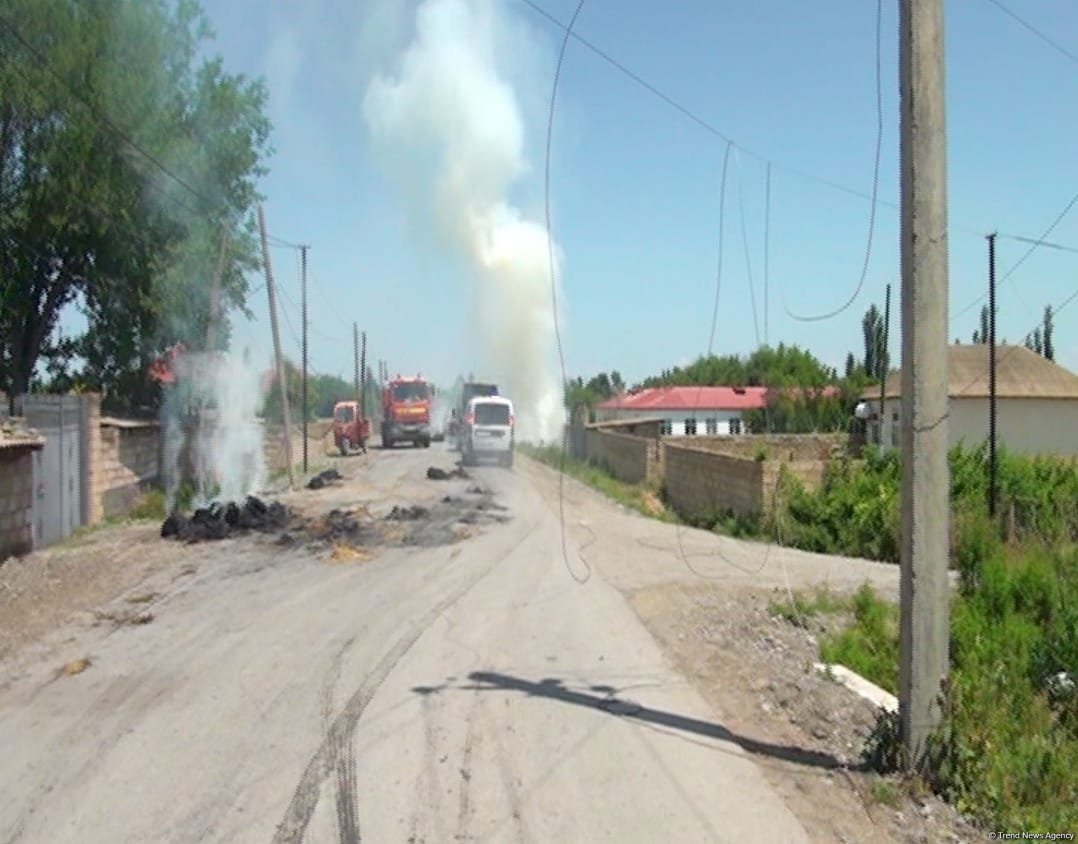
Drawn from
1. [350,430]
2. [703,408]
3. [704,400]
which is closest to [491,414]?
[350,430]

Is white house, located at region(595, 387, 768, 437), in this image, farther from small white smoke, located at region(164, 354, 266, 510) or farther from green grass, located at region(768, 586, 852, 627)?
green grass, located at region(768, 586, 852, 627)

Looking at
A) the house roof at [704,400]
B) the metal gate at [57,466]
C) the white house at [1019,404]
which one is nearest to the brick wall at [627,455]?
the white house at [1019,404]

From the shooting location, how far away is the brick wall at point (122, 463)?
1895 cm

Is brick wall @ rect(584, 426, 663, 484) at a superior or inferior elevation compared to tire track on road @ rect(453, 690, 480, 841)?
superior

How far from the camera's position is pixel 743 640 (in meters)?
9.58

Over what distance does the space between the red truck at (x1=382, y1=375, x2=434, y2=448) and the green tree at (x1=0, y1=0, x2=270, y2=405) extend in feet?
51.9

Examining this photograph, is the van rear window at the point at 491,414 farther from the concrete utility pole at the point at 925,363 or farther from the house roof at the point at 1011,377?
the concrete utility pole at the point at 925,363

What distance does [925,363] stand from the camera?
564 cm

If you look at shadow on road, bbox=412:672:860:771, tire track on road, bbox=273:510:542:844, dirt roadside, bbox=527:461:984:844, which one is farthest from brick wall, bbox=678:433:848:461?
shadow on road, bbox=412:672:860:771

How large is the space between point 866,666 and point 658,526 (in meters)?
9.36

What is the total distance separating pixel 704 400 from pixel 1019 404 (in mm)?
28386

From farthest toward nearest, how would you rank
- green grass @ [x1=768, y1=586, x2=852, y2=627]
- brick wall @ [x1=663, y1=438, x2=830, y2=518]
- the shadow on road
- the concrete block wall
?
the concrete block wall
brick wall @ [x1=663, y1=438, x2=830, y2=518]
green grass @ [x1=768, y1=586, x2=852, y2=627]
the shadow on road

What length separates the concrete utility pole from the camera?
222 inches

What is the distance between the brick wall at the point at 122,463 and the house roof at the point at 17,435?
3.26 meters
